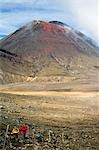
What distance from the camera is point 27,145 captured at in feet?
34.1

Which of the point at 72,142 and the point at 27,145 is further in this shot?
the point at 72,142

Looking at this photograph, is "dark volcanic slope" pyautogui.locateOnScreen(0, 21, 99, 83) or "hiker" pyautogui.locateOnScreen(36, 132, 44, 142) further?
"dark volcanic slope" pyautogui.locateOnScreen(0, 21, 99, 83)

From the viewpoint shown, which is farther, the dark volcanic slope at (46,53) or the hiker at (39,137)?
the dark volcanic slope at (46,53)

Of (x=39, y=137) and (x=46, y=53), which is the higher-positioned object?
(x=39, y=137)

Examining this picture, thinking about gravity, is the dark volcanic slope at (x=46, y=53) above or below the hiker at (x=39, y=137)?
below

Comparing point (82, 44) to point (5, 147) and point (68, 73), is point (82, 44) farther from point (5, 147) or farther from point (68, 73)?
point (5, 147)

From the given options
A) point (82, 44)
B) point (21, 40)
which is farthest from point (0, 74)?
point (82, 44)

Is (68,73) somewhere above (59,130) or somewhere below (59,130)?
below

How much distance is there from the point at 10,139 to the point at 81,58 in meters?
99.0

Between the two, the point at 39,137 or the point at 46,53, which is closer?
the point at 39,137

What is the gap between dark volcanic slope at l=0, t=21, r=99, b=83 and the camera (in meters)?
75.9

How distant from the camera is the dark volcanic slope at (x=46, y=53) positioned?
7588 cm

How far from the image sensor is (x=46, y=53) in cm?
10888

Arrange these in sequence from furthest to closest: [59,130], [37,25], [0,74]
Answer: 1. [37,25]
2. [0,74]
3. [59,130]
